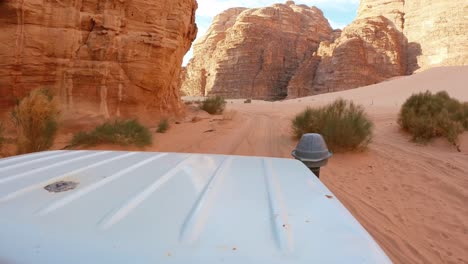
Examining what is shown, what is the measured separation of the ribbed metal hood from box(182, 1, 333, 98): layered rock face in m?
50.9

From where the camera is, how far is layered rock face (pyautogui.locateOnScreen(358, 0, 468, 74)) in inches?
1576

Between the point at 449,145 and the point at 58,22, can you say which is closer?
the point at 449,145

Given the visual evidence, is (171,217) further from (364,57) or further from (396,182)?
(364,57)

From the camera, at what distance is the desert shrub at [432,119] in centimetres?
680

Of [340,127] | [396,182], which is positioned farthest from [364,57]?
[396,182]

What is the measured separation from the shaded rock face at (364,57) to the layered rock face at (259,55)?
11.1 meters

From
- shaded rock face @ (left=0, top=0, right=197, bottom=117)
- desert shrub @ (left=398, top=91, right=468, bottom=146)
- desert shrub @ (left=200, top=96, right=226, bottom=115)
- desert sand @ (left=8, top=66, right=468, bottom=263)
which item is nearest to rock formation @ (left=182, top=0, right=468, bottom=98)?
desert shrub @ (left=200, top=96, right=226, bottom=115)

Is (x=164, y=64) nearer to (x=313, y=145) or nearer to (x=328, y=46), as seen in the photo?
(x=313, y=145)

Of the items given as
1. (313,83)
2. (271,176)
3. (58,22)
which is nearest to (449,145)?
(271,176)

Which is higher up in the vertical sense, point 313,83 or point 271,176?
point 313,83

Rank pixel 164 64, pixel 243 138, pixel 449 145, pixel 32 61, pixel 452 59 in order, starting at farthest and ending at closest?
pixel 452 59, pixel 164 64, pixel 243 138, pixel 32 61, pixel 449 145

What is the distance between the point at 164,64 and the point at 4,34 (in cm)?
405

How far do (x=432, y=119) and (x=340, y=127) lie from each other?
2.88m

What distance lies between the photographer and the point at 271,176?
172 cm
